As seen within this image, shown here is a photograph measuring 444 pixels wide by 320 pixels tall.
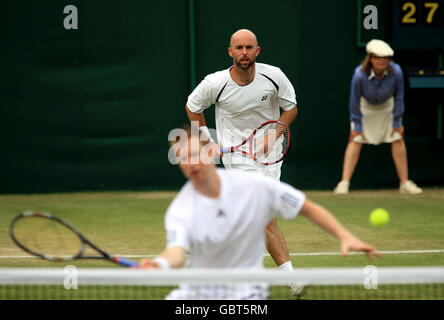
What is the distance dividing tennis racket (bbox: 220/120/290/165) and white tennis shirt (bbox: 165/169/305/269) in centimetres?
218

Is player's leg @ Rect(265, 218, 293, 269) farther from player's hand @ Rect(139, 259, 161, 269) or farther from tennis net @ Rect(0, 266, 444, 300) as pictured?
player's hand @ Rect(139, 259, 161, 269)

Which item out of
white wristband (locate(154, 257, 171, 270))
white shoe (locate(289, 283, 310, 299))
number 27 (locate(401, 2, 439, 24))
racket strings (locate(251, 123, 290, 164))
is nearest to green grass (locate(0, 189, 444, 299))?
white shoe (locate(289, 283, 310, 299))

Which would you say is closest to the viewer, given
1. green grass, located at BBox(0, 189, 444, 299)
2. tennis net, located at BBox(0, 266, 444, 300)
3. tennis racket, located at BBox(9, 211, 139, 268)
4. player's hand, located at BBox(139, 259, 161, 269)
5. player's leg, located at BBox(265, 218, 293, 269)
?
tennis net, located at BBox(0, 266, 444, 300)

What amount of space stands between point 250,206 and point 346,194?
6.55 meters

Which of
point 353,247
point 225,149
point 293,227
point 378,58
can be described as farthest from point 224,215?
point 378,58

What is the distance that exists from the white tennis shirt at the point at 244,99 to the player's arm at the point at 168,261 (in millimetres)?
2595

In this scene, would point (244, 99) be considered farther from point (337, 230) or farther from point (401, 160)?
point (401, 160)

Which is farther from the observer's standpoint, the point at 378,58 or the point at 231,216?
the point at 378,58

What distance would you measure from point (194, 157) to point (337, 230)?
71 cm

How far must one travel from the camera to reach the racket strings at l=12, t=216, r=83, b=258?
6.73 m

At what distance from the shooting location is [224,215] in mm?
3633

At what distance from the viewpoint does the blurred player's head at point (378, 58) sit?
9.06 metres

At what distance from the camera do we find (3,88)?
32.7 ft

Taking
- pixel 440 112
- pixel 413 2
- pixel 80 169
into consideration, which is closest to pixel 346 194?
pixel 440 112
